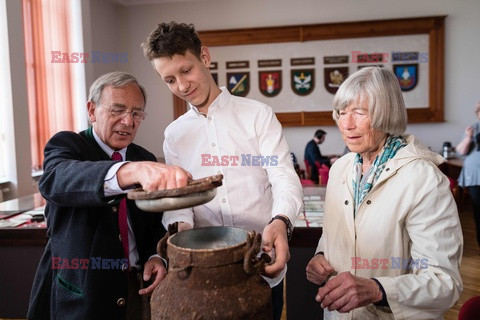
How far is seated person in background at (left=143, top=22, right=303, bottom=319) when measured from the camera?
1.69 m

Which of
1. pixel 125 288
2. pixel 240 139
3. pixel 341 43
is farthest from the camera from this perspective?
pixel 341 43

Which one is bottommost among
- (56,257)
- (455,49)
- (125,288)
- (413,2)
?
(125,288)

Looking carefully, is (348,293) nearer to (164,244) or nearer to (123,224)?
(164,244)

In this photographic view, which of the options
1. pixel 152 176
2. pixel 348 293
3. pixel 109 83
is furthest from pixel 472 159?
pixel 152 176

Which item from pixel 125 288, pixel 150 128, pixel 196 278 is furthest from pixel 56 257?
pixel 150 128

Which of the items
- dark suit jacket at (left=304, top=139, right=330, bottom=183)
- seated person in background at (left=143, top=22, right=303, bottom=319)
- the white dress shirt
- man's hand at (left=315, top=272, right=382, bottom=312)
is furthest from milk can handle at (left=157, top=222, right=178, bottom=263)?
dark suit jacket at (left=304, top=139, right=330, bottom=183)

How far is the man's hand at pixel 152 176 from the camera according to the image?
106 centimetres

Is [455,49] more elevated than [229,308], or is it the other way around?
[455,49]

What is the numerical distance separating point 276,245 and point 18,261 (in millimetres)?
2395

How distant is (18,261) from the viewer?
290cm

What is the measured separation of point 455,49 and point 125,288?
8.13 metres

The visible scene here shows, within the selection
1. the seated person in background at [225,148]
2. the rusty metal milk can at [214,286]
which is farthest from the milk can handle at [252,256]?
the seated person in background at [225,148]

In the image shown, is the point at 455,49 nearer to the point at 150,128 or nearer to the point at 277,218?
the point at 150,128

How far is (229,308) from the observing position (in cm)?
105
